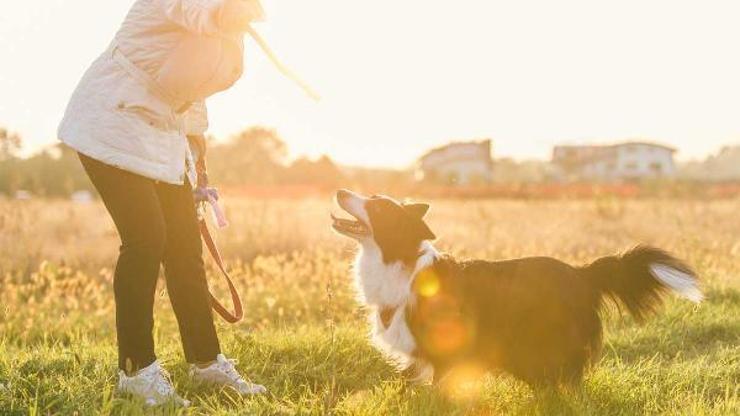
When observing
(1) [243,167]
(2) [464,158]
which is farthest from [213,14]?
(2) [464,158]

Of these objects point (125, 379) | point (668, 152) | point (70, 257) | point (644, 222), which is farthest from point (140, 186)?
point (668, 152)

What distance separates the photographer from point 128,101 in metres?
3.49

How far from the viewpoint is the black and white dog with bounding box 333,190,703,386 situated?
430 centimetres

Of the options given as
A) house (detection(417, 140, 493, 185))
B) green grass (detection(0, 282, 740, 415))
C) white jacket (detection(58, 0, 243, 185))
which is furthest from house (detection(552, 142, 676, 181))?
white jacket (detection(58, 0, 243, 185))

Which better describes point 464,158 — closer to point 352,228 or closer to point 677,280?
point 352,228

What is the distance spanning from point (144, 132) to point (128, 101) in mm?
158

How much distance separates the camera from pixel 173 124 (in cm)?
372

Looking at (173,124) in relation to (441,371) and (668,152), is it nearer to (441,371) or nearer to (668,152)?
(441,371)

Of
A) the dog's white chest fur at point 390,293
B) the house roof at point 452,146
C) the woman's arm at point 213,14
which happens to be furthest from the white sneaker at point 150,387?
the house roof at point 452,146

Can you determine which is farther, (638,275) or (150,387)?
(638,275)

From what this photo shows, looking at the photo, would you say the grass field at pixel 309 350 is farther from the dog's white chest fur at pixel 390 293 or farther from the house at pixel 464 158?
the house at pixel 464 158

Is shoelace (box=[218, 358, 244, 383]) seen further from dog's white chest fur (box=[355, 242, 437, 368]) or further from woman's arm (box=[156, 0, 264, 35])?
woman's arm (box=[156, 0, 264, 35])

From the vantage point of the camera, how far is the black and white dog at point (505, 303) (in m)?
4.30

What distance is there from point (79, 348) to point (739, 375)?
161 inches
